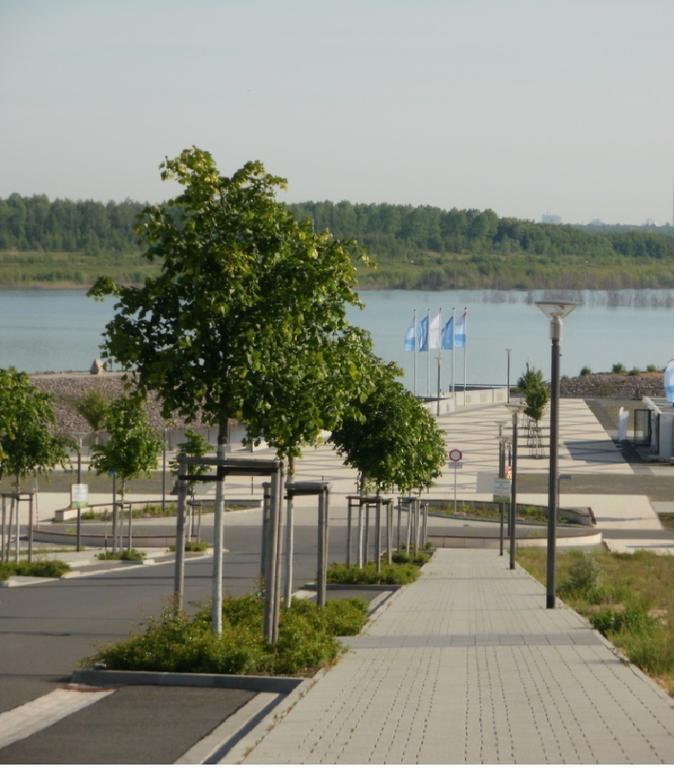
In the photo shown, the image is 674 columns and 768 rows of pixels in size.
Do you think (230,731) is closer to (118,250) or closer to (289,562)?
(289,562)

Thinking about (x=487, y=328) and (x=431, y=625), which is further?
(x=487, y=328)

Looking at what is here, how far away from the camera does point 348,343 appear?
12797mm

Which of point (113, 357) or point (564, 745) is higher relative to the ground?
point (113, 357)

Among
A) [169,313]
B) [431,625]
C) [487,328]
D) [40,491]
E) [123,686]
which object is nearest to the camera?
[123,686]

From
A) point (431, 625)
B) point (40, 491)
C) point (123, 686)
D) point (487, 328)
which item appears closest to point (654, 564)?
point (431, 625)

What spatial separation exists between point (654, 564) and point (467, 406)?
153 feet

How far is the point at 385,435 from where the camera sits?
23.9 metres

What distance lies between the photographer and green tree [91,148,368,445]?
38.6 feet

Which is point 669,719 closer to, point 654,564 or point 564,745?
point 564,745

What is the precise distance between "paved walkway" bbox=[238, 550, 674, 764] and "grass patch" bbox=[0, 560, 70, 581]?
9.85 m

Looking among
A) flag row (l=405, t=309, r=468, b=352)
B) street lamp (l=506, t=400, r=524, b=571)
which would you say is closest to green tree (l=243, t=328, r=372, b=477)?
street lamp (l=506, t=400, r=524, b=571)

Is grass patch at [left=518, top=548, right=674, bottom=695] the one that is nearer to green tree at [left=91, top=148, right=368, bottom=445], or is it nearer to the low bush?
the low bush

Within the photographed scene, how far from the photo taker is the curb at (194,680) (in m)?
10.5

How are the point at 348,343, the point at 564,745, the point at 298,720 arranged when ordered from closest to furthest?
the point at 564,745
the point at 298,720
the point at 348,343
